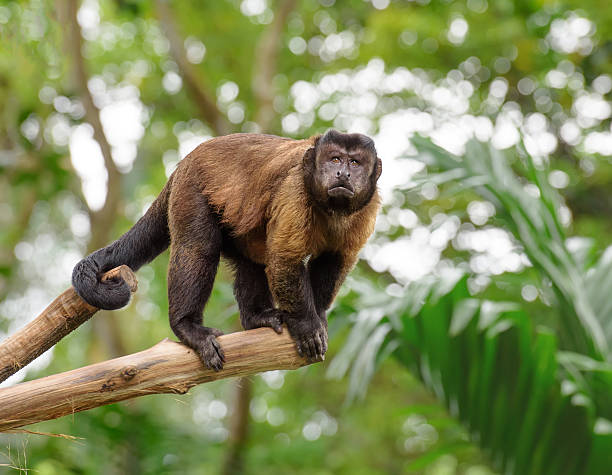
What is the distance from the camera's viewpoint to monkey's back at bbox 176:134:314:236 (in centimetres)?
357

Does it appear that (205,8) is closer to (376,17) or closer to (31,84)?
(376,17)

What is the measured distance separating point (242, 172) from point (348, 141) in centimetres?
61

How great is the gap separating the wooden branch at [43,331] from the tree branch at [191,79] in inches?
210

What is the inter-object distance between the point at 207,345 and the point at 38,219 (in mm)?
12767

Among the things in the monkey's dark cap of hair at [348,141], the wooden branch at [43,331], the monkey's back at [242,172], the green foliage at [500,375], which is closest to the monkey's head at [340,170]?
the monkey's dark cap of hair at [348,141]

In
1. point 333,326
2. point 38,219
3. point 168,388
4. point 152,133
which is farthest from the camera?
point 38,219

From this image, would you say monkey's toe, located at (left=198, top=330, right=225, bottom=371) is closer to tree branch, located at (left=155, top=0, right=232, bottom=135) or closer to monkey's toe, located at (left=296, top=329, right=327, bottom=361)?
monkey's toe, located at (left=296, top=329, right=327, bottom=361)

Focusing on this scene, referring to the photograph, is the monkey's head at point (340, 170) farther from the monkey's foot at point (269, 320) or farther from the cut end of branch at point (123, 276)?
the cut end of branch at point (123, 276)

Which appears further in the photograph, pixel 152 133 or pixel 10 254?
pixel 152 133

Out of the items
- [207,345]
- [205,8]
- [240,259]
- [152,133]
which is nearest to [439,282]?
[240,259]

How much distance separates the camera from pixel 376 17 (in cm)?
938

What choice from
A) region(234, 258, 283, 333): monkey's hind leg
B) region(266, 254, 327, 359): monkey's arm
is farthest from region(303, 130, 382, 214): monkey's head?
region(234, 258, 283, 333): monkey's hind leg

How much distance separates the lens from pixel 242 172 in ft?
12.1

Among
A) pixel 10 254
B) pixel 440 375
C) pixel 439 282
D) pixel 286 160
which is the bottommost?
pixel 10 254
